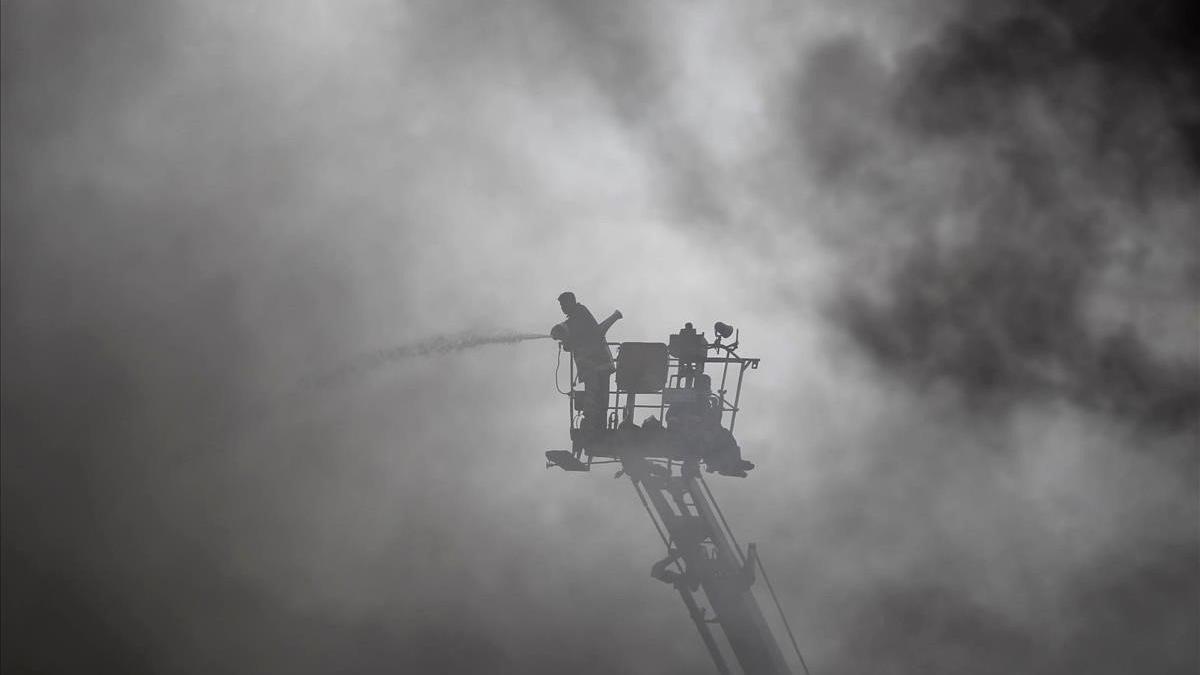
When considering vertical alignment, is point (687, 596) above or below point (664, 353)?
below

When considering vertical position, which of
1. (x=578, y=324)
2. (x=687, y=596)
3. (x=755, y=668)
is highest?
(x=578, y=324)

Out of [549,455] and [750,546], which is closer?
[750,546]

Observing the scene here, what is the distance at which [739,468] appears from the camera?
58.1 ft

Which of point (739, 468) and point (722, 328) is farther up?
point (722, 328)

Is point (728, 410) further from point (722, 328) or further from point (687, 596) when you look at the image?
point (687, 596)

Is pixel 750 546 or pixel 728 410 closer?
pixel 750 546

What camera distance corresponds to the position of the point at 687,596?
17375mm

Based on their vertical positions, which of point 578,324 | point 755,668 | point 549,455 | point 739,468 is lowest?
point 755,668

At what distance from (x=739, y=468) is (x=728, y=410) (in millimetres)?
1087

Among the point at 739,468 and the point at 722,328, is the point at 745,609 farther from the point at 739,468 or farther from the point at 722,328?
the point at 722,328

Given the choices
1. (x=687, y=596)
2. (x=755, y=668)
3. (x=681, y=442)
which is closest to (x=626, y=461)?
(x=681, y=442)

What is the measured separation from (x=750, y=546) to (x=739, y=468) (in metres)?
1.48

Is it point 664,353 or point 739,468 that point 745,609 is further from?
point 664,353

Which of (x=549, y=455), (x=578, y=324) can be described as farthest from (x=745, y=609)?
(x=578, y=324)
